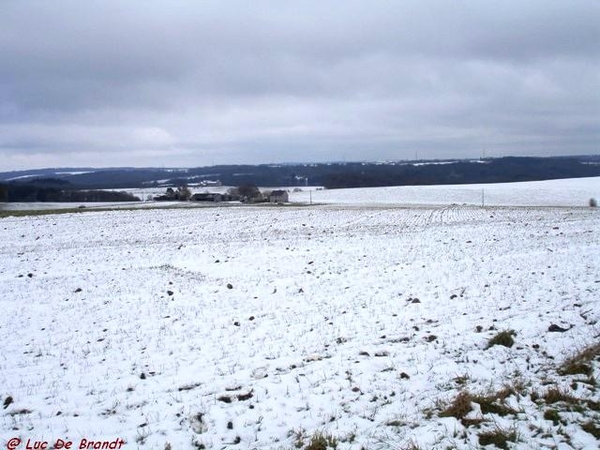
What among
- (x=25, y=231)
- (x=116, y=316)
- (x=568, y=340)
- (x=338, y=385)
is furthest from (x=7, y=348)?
(x=25, y=231)

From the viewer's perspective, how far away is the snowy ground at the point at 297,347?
17.3ft

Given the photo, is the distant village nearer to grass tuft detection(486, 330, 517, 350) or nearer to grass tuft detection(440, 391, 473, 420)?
grass tuft detection(486, 330, 517, 350)

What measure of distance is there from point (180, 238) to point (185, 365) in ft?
59.8

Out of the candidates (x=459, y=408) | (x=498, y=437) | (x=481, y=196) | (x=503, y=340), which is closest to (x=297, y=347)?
(x=459, y=408)

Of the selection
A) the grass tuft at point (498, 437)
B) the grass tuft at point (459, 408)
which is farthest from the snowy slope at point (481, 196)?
the grass tuft at point (498, 437)

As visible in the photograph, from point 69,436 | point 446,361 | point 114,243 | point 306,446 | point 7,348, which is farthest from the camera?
point 114,243

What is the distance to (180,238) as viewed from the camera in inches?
986

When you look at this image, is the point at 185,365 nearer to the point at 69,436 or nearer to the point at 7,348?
the point at 69,436

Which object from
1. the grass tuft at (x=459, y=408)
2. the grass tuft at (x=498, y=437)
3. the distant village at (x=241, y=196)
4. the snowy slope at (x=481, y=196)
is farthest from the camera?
the distant village at (x=241, y=196)

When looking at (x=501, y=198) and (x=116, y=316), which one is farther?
(x=501, y=198)

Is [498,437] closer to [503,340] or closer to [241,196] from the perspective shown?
[503,340]

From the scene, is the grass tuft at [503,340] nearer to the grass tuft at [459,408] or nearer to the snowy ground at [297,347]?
the snowy ground at [297,347]

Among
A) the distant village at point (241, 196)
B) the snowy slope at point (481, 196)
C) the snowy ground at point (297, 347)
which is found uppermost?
A: the distant village at point (241, 196)

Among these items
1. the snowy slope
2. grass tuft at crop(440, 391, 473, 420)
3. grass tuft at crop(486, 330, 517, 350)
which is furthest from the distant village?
grass tuft at crop(440, 391, 473, 420)
